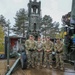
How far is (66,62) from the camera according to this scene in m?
12.6

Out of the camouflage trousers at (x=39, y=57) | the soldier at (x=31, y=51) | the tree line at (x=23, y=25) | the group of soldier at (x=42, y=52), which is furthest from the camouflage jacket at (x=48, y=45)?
the tree line at (x=23, y=25)

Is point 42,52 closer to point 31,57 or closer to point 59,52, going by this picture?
point 31,57

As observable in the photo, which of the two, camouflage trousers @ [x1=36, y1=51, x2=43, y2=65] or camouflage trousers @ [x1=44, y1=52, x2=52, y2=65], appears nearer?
camouflage trousers @ [x1=44, y1=52, x2=52, y2=65]

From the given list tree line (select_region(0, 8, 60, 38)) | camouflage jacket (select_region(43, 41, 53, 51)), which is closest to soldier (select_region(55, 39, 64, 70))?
camouflage jacket (select_region(43, 41, 53, 51))

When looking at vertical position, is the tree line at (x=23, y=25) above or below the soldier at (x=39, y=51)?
above

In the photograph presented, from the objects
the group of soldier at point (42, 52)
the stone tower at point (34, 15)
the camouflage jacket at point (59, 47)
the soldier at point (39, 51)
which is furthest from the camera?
the stone tower at point (34, 15)

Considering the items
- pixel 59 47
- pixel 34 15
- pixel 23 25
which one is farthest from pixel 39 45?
pixel 23 25

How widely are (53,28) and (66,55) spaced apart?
200 feet

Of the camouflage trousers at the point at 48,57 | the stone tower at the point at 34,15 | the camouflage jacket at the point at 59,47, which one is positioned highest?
the stone tower at the point at 34,15

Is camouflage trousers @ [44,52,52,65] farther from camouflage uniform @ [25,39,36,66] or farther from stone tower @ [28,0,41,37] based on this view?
Answer: stone tower @ [28,0,41,37]

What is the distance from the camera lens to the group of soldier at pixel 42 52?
1128cm

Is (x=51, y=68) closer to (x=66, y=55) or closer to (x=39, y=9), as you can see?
(x=66, y=55)

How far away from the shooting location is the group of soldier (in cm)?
1128

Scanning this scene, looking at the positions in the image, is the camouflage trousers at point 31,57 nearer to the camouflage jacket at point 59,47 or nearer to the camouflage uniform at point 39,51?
the camouflage uniform at point 39,51
